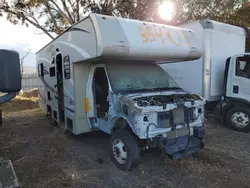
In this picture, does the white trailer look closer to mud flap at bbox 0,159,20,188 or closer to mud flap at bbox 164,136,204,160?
mud flap at bbox 164,136,204,160

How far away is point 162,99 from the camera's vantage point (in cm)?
369

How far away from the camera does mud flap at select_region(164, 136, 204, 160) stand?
3.69m

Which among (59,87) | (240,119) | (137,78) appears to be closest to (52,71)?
(59,87)

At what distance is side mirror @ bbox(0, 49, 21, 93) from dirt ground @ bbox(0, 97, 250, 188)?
201 cm

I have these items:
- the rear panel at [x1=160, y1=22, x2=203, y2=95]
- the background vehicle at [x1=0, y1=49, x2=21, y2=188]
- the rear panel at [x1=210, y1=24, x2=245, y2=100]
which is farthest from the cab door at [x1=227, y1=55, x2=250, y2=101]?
the background vehicle at [x1=0, y1=49, x2=21, y2=188]

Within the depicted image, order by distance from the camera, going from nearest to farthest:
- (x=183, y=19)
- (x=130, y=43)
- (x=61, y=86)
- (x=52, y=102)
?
(x=130, y=43), (x=61, y=86), (x=52, y=102), (x=183, y=19)

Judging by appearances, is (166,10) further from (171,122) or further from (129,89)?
(171,122)

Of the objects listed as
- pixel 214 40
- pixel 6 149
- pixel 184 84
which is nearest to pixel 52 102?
pixel 6 149

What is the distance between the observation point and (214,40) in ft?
20.9

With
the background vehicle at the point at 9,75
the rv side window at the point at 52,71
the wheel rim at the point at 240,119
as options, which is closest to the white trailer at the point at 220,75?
the wheel rim at the point at 240,119

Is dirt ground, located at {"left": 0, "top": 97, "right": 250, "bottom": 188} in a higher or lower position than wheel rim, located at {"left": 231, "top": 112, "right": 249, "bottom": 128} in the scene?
lower

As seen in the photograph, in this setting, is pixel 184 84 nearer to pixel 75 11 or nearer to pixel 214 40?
pixel 214 40

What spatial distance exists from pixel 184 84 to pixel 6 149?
17.6ft

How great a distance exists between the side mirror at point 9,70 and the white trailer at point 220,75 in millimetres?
5417
